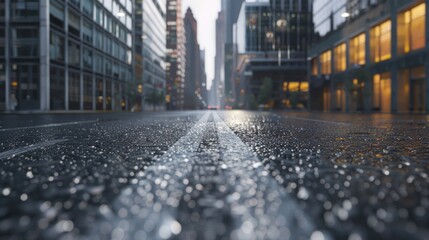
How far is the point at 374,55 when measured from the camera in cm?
3756

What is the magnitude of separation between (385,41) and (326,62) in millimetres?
16648

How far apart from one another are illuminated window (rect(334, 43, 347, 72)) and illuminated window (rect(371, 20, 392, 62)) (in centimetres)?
653

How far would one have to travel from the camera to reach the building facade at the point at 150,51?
78.2m

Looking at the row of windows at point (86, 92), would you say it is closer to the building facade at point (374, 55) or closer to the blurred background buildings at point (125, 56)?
the blurred background buildings at point (125, 56)

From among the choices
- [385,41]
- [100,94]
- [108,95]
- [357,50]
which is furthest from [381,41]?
[108,95]

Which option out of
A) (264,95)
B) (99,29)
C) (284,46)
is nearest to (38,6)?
(99,29)

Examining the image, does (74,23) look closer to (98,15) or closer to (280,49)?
(98,15)

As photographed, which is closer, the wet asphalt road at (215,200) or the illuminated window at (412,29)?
the wet asphalt road at (215,200)

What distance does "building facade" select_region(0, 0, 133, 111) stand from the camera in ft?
118

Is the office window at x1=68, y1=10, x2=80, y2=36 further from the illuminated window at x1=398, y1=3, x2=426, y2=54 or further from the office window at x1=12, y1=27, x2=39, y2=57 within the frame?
the illuminated window at x1=398, y1=3, x2=426, y2=54

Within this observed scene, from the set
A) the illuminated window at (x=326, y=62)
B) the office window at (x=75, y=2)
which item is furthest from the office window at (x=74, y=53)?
the illuminated window at (x=326, y=62)

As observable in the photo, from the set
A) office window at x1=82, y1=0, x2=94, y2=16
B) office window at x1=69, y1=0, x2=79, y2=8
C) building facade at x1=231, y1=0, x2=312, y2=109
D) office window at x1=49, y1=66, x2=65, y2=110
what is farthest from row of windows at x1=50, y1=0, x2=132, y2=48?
building facade at x1=231, y1=0, x2=312, y2=109

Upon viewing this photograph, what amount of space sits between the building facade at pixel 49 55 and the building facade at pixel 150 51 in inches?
612

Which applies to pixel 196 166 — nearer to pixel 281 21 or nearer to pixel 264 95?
pixel 264 95
